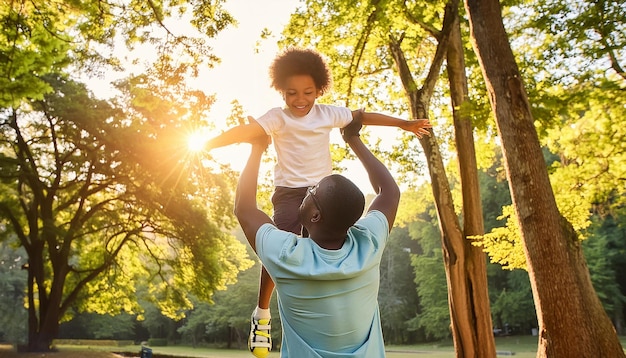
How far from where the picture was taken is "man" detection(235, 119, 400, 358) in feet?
5.69

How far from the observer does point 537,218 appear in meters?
5.76

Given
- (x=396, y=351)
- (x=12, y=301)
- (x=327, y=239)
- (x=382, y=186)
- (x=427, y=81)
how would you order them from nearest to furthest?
(x=327, y=239)
(x=382, y=186)
(x=427, y=81)
(x=396, y=351)
(x=12, y=301)

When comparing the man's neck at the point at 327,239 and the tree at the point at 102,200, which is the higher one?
the tree at the point at 102,200

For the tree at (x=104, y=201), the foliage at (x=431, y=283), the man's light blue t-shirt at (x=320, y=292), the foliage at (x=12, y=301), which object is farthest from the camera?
the foliage at (x=12, y=301)

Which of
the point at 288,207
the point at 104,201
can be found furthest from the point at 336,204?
the point at 104,201

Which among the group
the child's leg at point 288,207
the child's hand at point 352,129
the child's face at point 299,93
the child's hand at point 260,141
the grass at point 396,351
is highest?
the child's face at point 299,93

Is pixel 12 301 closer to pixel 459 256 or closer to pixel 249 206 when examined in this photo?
pixel 459 256

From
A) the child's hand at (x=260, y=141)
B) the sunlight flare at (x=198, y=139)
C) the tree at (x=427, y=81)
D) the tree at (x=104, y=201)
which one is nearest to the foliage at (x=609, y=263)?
the tree at (x=104, y=201)

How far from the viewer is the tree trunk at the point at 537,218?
217 inches

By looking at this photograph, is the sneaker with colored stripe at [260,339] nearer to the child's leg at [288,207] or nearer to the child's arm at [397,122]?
the child's leg at [288,207]

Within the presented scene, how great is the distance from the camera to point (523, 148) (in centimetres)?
597

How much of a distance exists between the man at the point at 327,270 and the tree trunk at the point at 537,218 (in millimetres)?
4415

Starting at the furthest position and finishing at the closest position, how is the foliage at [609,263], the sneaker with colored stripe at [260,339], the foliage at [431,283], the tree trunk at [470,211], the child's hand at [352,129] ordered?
the foliage at [431,283]
the foliage at [609,263]
the tree trunk at [470,211]
the sneaker with colored stripe at [260,339]
the child's hand at [352,129]

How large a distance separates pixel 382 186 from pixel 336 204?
14.6 inches
